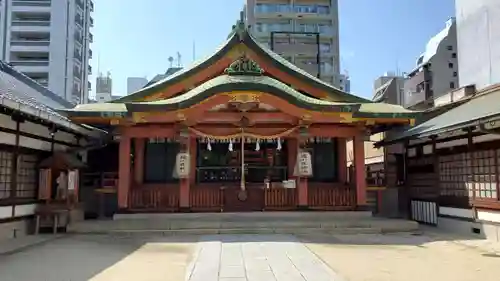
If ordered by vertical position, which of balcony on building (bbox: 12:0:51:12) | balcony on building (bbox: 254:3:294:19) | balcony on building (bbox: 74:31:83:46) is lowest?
balcony on building (bbox: 74:31:83:46)

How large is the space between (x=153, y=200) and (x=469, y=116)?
10.0 metres

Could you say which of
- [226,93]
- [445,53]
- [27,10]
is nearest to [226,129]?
[226,93]

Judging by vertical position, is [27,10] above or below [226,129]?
above

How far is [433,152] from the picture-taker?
1422 cm

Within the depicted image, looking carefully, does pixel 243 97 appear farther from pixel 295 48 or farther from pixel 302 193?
pixel 295 48

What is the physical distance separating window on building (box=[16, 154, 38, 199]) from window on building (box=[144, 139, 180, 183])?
4.08 metres

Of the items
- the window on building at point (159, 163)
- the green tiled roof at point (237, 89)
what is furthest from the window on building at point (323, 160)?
the window on building at point (159, 163)

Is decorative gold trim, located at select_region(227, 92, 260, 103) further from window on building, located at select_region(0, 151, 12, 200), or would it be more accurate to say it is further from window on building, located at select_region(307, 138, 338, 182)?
window on building, located at select_region(0, 151, 12, 200)

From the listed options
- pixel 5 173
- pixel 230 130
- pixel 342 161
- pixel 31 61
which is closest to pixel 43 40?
pixel 31 61

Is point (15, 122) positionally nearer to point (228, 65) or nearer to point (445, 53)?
point (228, 65)

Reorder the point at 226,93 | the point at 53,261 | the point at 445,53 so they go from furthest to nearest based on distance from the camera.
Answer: the point at 445,53
the point at 226,93
the point at 53,261

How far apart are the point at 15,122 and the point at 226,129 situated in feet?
21.3

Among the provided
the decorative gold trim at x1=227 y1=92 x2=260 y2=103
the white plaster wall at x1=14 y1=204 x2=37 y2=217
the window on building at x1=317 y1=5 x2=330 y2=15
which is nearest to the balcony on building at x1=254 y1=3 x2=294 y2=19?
the window on building at x1=317 y1=5 x2=330 y2=15

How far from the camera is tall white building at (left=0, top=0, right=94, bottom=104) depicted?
49.1 meters
